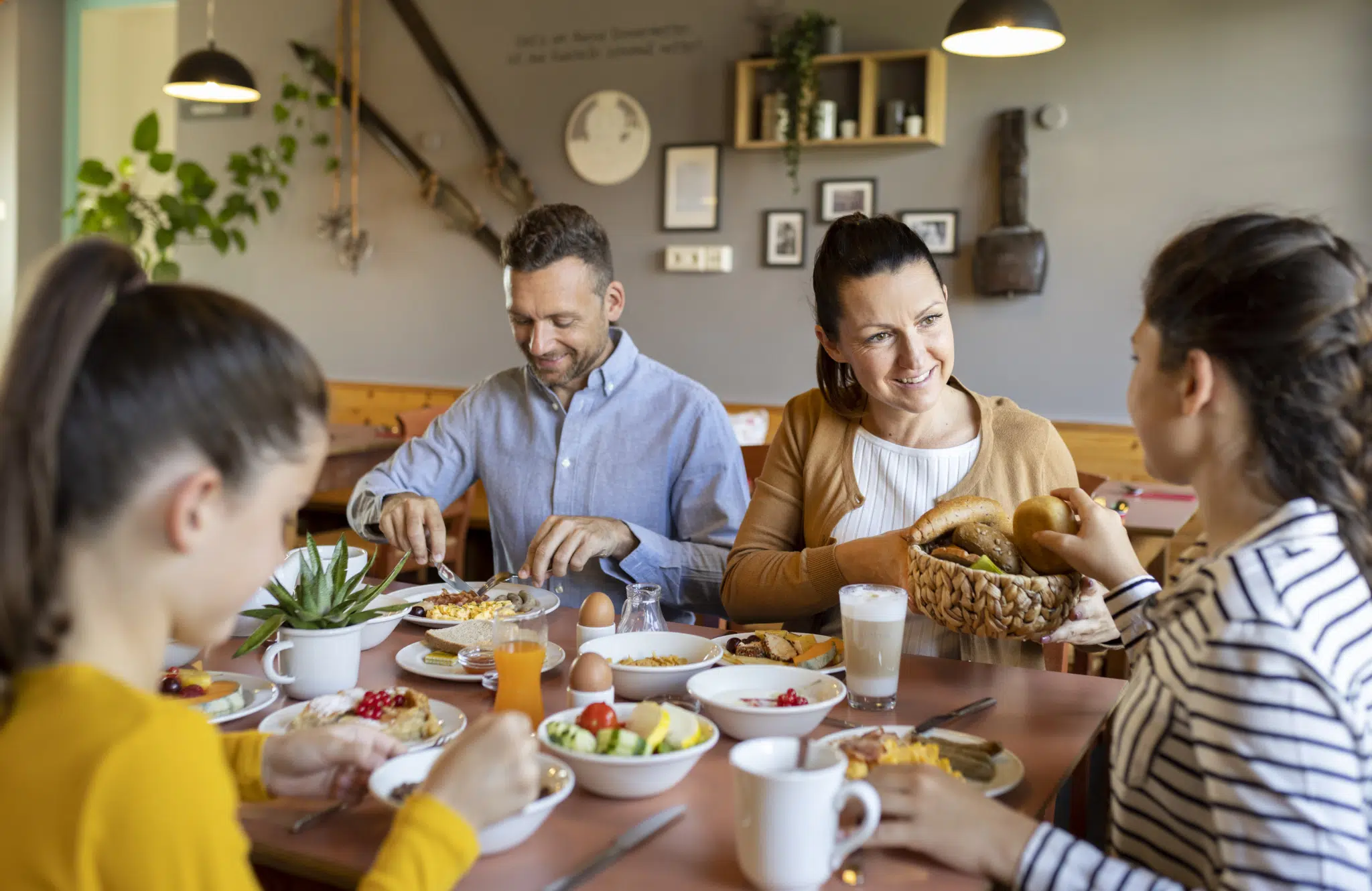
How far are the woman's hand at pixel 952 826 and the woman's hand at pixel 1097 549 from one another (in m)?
0.41

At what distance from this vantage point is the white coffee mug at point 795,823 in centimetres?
94

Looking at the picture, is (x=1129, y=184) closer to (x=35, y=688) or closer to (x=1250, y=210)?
(x=1250, y=210)

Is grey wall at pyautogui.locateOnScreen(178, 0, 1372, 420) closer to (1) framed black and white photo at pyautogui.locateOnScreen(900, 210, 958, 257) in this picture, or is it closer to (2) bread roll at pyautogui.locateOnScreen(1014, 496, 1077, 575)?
(1) framed black and white photo at pyautogui.locateOnScreen(900, 210, 958, 257)

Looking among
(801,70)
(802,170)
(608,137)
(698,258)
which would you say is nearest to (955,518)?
(801,70)

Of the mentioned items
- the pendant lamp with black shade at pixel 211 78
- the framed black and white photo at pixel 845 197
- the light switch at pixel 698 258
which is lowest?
the light switch at pixel 698 258

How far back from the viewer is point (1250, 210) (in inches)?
43.3

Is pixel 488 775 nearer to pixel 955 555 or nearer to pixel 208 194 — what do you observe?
pixel 955 555

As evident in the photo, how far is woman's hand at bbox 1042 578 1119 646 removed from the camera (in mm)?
1473

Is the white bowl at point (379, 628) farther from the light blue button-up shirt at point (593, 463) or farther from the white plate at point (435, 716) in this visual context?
the light blue button-up shirt at point (593, 463)

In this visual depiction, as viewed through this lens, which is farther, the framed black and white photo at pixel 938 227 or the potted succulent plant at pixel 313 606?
the framed black and white photo at pixel 938 227

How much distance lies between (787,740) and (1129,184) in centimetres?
407

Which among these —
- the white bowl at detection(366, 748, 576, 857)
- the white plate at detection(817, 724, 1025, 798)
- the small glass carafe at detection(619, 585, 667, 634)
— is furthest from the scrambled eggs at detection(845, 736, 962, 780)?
the small glass carafe at detection(619, 585, 667, 634)

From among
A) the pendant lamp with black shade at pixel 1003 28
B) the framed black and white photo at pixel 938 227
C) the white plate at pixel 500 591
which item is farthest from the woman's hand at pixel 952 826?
the framed black and white photo at pixel 938 227

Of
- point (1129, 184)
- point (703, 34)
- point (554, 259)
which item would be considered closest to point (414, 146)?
point (703, 34)
